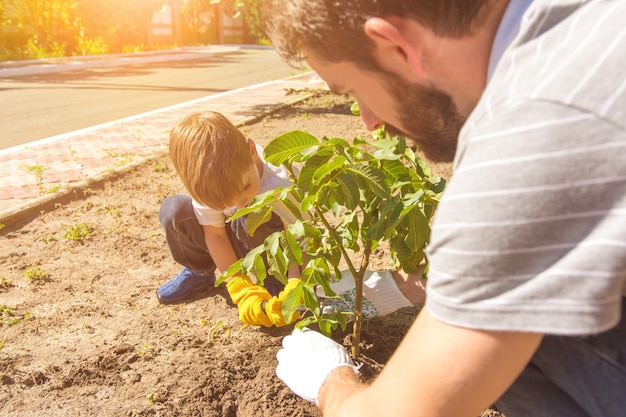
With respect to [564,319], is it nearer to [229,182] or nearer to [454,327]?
[454,327]

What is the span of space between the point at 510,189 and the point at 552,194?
0.06 metres

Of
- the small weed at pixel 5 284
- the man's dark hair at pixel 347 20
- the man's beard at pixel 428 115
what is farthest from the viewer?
the small weed at pixel 5 284

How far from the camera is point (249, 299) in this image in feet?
7.70

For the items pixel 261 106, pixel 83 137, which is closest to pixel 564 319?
pixel 83 137

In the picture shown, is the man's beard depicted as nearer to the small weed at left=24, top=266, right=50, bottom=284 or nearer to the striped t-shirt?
the striped t-shirt

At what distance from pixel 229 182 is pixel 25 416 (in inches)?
42.4

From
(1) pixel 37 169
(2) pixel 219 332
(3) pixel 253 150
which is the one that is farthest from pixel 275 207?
(1) pixel 37 169

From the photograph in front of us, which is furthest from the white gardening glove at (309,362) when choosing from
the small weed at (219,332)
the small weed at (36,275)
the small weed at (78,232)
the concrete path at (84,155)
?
the concrete path at (84,155)

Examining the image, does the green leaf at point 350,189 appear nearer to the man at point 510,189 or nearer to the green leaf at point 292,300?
the green leaf at point 292,300

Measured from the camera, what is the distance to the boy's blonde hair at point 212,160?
7.50ft

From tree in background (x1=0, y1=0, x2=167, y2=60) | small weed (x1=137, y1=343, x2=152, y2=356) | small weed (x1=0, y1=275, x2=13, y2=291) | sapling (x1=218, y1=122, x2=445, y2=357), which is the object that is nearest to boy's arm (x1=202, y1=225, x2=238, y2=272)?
small weed (x1=137, y1=343, x2=152, y2=356)

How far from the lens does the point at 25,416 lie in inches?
78.1

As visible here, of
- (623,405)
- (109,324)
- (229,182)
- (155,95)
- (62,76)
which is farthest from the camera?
(62,76)

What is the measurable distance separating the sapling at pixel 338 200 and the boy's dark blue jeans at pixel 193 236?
27.1 inches
